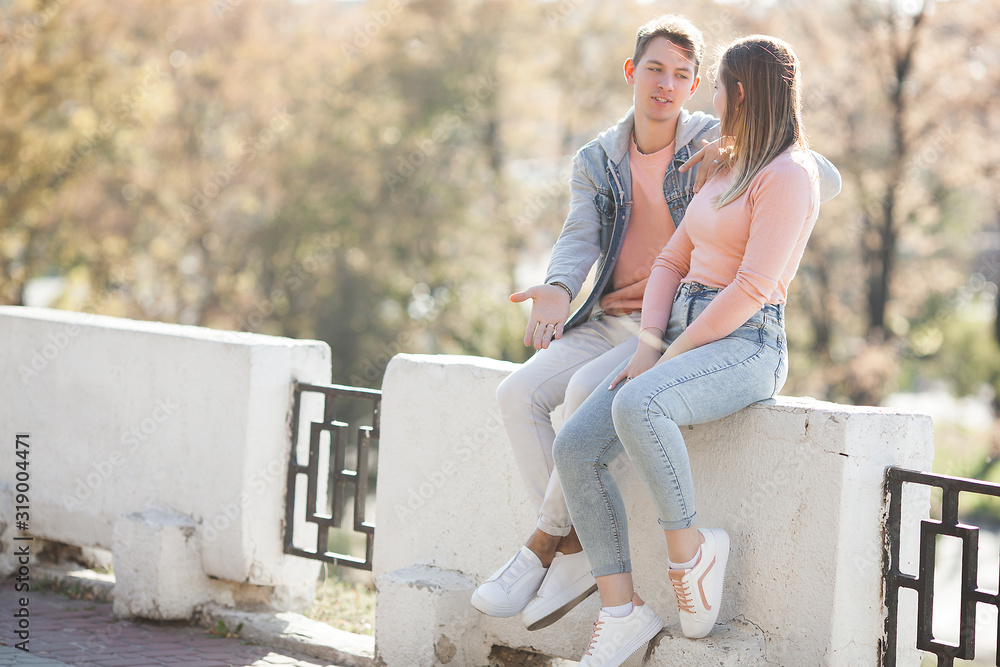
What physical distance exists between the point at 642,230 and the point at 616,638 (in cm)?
130

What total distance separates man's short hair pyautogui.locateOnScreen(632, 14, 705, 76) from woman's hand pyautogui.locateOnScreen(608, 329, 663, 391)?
976 millimetres

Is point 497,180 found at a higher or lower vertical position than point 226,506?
higher

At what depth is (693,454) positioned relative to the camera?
9.93 feet

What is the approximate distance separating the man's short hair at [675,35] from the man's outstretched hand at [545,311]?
0.81 meters

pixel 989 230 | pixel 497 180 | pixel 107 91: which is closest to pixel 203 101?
pixel 107 91

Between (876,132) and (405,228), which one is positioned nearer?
(876,132)

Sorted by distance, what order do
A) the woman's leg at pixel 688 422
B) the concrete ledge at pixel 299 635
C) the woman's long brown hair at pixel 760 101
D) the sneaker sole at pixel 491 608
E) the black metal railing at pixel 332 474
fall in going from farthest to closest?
the black metal railing at pixel 332 474
the concrete ledge at pixel 299 635
the sneaker sole at pixel 491 608
the woman's long brown hair at pixel 760 101
the woman's leg at pixel 688 422

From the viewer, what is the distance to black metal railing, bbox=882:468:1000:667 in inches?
106

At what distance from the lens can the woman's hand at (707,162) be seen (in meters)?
2.96

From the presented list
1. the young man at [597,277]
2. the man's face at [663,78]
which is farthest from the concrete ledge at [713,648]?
the man's face at [663,78]

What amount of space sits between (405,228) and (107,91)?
16.7ft

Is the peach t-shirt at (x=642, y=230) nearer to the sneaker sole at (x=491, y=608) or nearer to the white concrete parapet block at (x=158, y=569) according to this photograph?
the sneaker sole at (x=491, y=608)

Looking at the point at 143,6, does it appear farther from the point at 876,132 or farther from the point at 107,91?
the point at 876,132

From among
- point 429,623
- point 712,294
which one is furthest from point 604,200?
point 429,623
